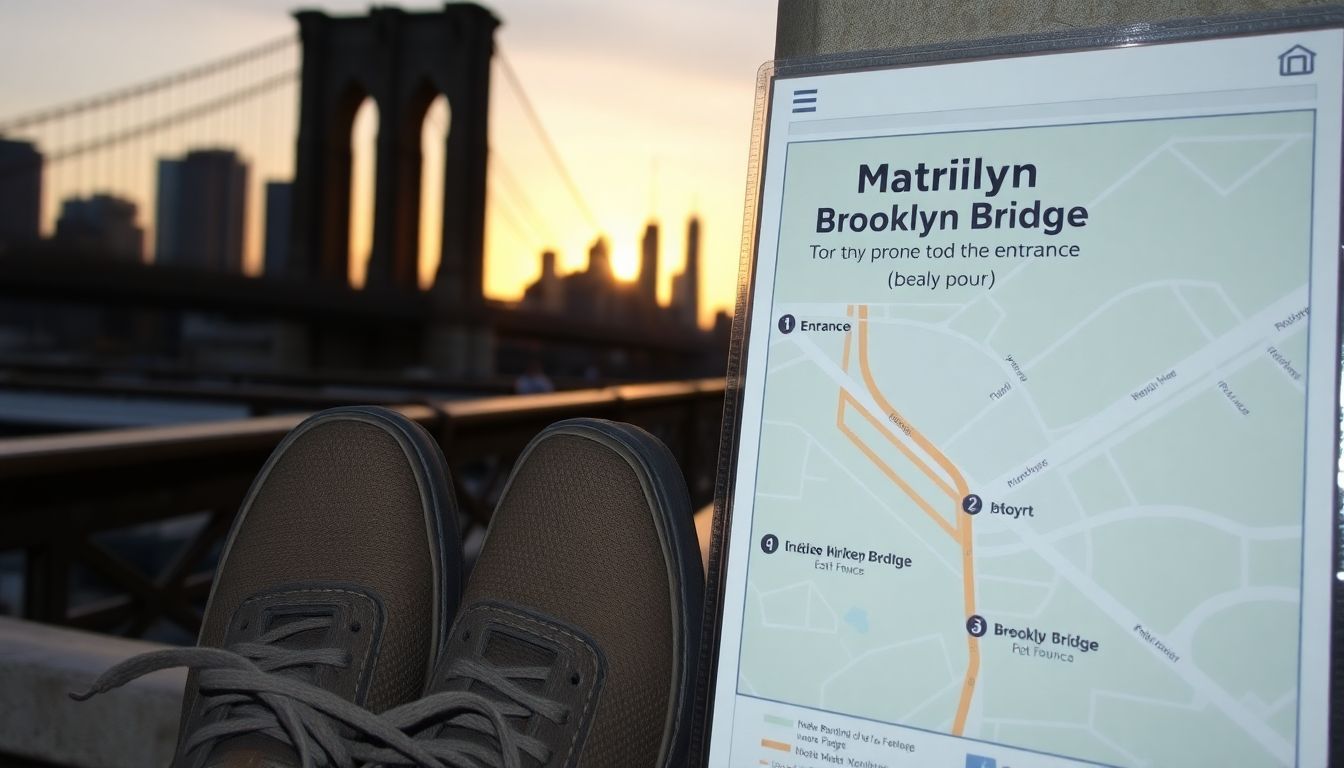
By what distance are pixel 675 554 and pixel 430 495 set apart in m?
0.30

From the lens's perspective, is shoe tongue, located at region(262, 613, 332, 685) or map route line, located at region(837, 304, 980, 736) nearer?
map route line, located at region(837, 304, 980, 736)

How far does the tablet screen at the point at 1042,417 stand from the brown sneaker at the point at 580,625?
196 millimetres

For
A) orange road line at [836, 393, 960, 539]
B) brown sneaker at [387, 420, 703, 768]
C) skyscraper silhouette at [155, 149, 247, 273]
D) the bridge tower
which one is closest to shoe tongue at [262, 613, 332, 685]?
brown sneaker at [387, 420, 703, 768]

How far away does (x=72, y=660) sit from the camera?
44.4 inches

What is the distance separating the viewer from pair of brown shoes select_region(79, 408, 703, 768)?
33.5 inches

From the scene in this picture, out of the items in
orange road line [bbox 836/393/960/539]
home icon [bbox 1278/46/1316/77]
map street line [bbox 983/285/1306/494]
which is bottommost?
orange road line [bbox 836/393/960/539]

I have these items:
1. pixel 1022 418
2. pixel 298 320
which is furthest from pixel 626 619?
pixel 298 320

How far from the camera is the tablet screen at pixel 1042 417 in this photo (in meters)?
0.58

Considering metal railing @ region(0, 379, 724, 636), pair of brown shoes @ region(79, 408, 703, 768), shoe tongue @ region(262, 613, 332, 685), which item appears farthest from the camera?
metal railing @ region(0, 379, 724, 636)

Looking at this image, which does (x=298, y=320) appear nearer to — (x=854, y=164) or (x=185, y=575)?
(x=185, y=575)

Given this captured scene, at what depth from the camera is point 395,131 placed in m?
21.9

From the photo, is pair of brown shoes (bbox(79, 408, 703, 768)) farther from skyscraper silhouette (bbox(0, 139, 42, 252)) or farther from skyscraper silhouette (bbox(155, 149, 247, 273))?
skyscraper silhouette (bbox(155, 149, 247, 273))

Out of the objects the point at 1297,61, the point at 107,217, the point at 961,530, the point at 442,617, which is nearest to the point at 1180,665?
the point at 961,530

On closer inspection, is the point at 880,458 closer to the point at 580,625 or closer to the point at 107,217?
the point at 580,625
